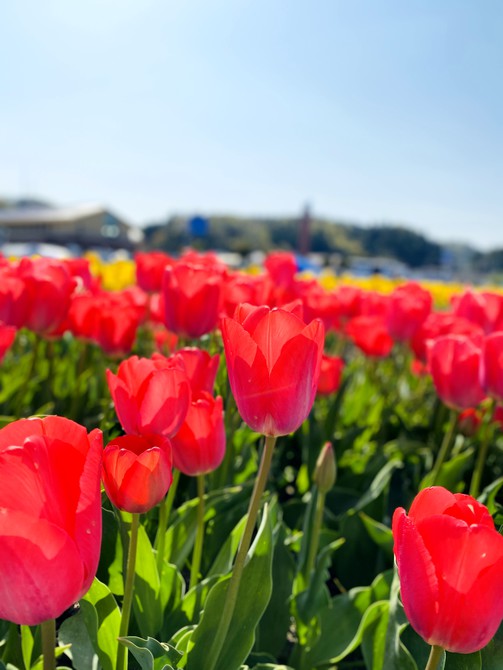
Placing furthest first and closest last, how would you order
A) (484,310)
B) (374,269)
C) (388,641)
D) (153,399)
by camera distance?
1. (374,269)
2. (484,310)
3. (388,641)
4. (153,399)

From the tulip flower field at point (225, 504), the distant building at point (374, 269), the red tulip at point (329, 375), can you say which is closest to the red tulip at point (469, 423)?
the tulip flower field at point (225, 504)

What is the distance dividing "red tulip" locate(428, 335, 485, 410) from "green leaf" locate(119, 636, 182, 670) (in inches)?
39.3

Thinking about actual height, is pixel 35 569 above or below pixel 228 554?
above

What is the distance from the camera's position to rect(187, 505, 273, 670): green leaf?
0.80m

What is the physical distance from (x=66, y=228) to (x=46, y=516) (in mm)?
72963

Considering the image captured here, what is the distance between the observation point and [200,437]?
36.4 inches

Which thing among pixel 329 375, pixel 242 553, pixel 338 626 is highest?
pixel 242 553

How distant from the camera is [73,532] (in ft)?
1.80

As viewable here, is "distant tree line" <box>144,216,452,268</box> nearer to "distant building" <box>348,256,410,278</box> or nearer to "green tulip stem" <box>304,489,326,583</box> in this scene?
"distant building" <box>348,256,410,278</box>

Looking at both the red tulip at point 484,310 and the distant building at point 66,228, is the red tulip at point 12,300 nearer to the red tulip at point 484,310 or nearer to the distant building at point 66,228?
the red tulip at point 484,310

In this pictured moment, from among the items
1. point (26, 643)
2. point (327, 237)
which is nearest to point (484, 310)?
point (26, 643)

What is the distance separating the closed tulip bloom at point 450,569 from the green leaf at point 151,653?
25 centimetres

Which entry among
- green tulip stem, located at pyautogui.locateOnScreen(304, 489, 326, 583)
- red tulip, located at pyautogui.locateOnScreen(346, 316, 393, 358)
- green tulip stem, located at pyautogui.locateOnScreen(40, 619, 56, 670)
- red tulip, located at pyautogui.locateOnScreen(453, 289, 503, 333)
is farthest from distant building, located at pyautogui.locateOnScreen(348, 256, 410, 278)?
green tulip stem, located at pyautogui.locateOnScreen(40, 619, 56, 670)

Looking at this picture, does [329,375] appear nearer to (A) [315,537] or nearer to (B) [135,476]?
(A) [315,537]
